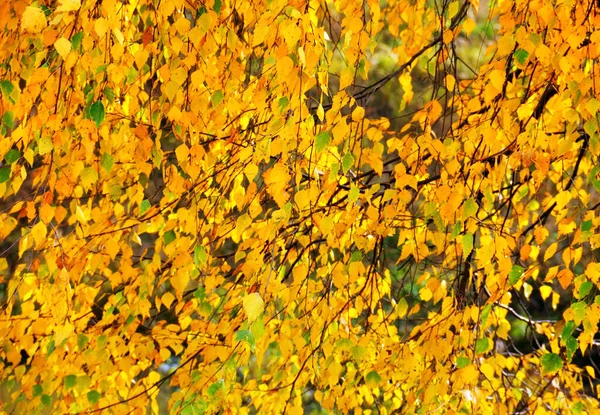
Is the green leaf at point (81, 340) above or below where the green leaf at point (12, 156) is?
below

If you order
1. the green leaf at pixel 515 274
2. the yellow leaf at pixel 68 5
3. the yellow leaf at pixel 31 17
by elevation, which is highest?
the yellow leaf at pixel 68 5

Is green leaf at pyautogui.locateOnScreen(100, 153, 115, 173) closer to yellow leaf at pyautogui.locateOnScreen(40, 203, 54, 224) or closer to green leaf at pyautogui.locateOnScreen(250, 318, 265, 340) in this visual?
yellow leaf at pyautogui.locateOnScreen(40, 203, 54, 224)

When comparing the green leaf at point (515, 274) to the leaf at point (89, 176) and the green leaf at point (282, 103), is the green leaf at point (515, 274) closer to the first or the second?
the green leaf at point (282, 103)

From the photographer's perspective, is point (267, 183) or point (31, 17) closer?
point (31, 17)

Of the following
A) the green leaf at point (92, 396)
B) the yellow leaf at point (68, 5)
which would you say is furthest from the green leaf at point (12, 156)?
the green leaf at point (92, 396)

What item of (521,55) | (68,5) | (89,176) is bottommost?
(89,176)

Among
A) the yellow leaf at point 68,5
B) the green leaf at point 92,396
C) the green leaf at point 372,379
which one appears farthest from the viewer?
the green leaf at point 92,396

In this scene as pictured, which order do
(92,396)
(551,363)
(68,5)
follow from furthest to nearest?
1. (92,396)
2. (551,363)
3. (68,5)

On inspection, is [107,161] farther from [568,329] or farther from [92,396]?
[568,329]

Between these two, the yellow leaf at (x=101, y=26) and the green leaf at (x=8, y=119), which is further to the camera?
the green leaf at (x=8, y=119)

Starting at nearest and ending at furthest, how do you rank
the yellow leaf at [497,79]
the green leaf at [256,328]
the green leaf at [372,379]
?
the green leaf at [256,328], the yellow leaf at [497,79], the green leaf at [372,379]

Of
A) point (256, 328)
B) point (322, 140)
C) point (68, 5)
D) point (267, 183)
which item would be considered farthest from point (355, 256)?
point (68, 5)

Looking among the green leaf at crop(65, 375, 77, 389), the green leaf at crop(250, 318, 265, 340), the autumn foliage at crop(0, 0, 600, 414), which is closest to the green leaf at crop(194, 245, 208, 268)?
the autumn foliage at crop(0, 0, 600, 414)

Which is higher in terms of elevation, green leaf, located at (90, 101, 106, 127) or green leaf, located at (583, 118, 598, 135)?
green leaf, located at (583, 118, 598, 135)
